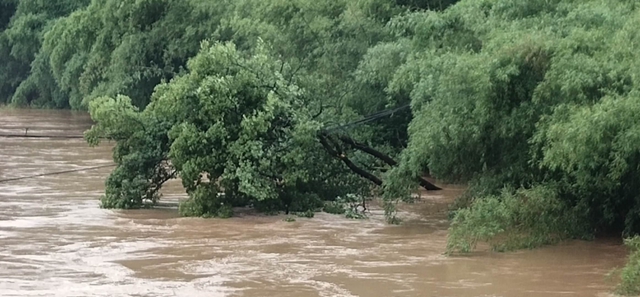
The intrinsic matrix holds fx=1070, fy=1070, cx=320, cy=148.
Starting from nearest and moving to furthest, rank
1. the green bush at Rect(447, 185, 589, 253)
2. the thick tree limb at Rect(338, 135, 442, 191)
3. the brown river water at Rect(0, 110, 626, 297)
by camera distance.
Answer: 1. the brown river water at Rect(0, 110, 626, 297)
2. the green bush at Rect(447, 185, 589, 253)
3. the thick tree limb at Rect(338, 135, 442, 191)

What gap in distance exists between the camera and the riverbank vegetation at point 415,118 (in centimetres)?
1571

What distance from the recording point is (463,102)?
17.4 meters

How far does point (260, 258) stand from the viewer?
16531 millimetres

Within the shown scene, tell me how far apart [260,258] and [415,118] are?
14.2 feet

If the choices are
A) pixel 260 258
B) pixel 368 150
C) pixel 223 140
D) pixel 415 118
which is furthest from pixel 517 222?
pixel 223 140

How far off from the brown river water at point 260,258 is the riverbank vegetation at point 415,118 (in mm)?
629

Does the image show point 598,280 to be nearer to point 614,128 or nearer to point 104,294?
point 614,128

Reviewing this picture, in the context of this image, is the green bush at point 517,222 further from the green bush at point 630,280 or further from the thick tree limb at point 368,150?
the thick tree limb at point 368,150

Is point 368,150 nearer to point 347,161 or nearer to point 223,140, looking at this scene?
point 347,161

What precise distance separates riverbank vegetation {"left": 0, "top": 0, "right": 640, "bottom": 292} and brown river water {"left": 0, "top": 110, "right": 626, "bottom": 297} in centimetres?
63

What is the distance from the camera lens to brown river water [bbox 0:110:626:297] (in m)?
14.3

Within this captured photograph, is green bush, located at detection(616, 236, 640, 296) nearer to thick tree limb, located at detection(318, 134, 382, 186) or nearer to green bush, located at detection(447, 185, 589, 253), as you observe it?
green bush, located at detection(447, 185, 589, 253)

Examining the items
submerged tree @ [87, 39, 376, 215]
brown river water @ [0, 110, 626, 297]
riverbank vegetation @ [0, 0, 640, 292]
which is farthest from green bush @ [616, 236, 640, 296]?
submerged tree @ [87, 39, 376, 215]

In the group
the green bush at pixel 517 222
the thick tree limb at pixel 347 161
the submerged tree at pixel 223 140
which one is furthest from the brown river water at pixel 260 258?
the thick tree limb at pixel 347 161
